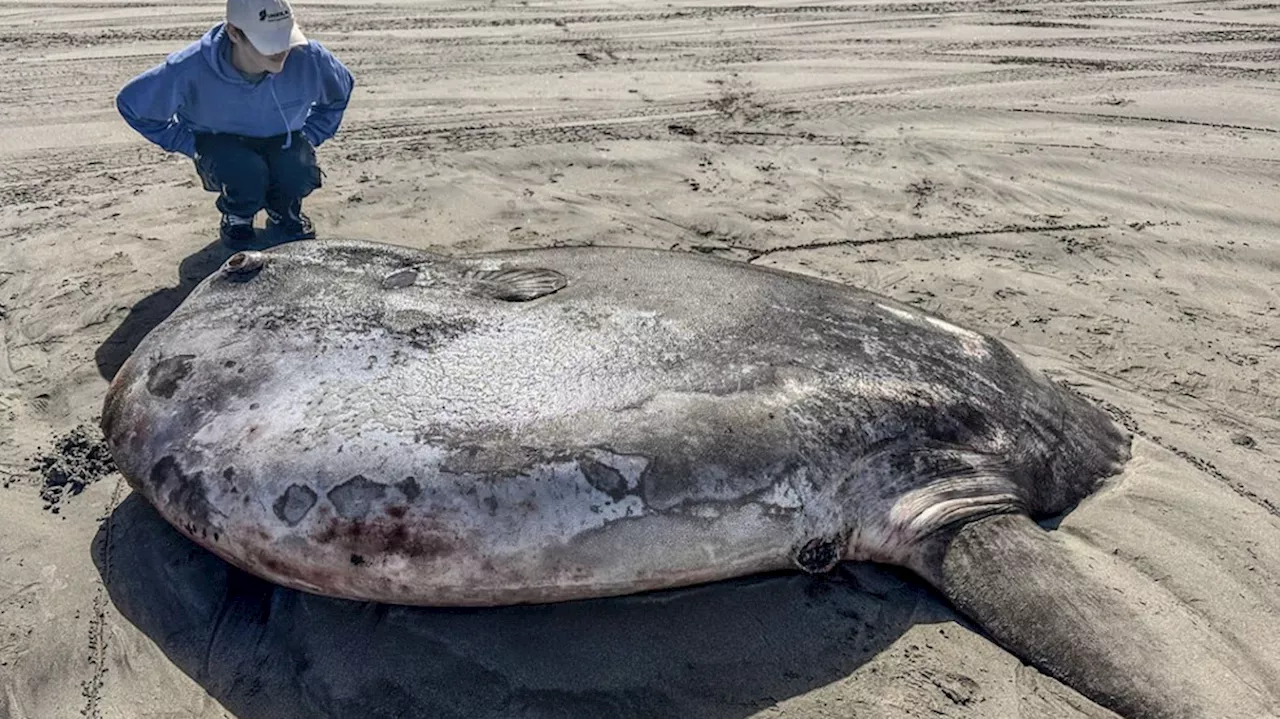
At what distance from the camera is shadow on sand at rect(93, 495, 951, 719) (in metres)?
2.69

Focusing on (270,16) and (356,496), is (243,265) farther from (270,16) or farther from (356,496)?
(270,16)

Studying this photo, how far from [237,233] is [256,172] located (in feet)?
1.17

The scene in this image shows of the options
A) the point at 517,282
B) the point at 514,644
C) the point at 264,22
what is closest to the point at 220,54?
the point at 264,22

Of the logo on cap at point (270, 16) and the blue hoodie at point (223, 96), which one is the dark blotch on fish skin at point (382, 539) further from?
the blue hoodie at point (223, 96)

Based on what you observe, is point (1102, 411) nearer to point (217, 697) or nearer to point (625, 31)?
point (217, 697)

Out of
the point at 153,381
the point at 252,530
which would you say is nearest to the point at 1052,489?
the point at 252,530

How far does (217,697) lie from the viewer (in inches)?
106

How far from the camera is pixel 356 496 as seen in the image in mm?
2674

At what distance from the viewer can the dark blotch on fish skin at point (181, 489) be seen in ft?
9.24

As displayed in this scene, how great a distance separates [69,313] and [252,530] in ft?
7.83

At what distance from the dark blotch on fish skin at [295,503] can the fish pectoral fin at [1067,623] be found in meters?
1.83

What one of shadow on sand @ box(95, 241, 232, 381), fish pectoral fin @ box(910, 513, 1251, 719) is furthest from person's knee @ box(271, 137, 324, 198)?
fish pectoral fin @ box(910, 513, 1251, 719)

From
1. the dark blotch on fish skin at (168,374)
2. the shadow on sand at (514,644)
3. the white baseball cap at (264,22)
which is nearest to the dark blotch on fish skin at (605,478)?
the shadow on sand at (514,644)

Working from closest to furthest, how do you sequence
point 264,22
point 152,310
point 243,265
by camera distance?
point 243,265
point 264,22
point 152,310
